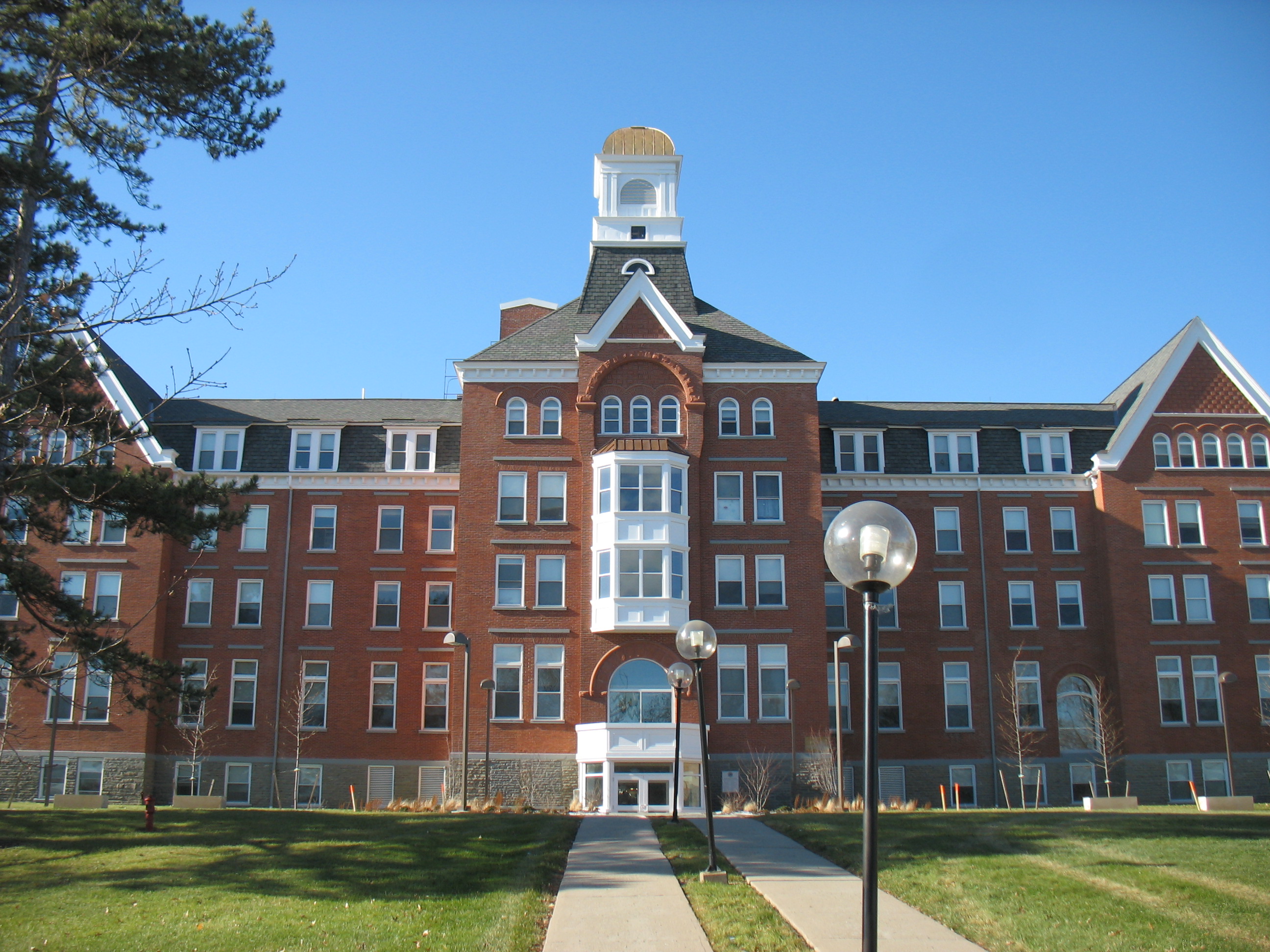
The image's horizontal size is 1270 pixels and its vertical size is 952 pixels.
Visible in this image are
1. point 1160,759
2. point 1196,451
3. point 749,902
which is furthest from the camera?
point 1196,451

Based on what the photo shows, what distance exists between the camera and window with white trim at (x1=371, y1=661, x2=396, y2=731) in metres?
42.7

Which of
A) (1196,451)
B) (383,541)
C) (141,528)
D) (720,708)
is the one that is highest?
(1196,451)

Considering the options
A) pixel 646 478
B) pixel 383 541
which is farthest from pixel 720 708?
pixel 383 541

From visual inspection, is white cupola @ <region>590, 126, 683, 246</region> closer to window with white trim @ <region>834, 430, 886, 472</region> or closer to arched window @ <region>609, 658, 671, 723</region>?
window with white trim @ <region>834, 430, 886, 472</region>

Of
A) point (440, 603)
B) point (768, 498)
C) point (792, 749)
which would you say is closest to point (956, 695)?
point (792, 749)

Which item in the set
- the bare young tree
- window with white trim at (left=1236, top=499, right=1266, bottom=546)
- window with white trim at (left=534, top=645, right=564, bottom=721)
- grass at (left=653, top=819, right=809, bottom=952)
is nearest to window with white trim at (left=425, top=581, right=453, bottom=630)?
window with white trim at (left=534, top=645, right=564, bottom=721)

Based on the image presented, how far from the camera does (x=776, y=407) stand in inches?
1614

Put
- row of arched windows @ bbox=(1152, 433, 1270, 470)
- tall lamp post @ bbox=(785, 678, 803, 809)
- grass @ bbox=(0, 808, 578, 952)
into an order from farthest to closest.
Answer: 1. row of arched windows @ bbox=(1152, 433, 1270, 470)
2. tall lamp post @ bbox=(785, 678, 803, 809)
3. grass @ bbox=(0, 808, 578, 952)

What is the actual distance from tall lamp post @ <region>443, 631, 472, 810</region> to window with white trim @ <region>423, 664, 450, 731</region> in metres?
4.17

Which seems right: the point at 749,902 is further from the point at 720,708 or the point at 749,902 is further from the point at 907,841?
the point at 720,708

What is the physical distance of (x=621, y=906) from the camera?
14.7 meters

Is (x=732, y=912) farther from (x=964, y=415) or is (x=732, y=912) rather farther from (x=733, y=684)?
(x=964, y=415)

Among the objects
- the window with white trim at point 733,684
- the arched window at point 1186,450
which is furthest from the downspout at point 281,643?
the arched window at point 1186,450

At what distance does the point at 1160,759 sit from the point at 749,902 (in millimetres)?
31769
